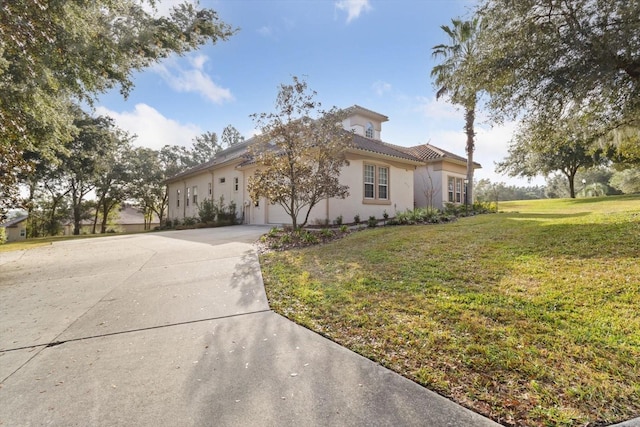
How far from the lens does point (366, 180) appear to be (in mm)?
14242

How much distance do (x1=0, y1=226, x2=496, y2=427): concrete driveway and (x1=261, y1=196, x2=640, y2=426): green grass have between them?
32 cm

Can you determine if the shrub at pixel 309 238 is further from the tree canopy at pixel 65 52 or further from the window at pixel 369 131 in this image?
the window at pixel 369 131

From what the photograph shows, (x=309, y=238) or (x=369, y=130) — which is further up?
(x=369, y=130)

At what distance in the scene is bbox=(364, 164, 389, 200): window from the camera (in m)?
14.3

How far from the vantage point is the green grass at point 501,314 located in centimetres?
213

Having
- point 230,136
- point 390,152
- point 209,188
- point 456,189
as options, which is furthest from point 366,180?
point 230,136

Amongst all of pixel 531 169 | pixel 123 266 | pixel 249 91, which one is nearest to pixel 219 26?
pixel 249 91

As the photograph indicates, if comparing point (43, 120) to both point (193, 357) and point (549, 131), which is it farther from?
point (549, 131)

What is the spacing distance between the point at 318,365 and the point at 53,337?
3.09 metres

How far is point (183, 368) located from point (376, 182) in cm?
1305

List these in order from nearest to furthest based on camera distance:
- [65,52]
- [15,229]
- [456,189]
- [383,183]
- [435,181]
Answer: [65,52], [383,183], [435,181], [456,189], [15,229]

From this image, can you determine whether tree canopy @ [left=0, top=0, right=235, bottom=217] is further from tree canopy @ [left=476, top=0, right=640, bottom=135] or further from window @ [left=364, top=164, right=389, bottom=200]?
window @ [left=364, top=164, right=389, bottom=200]

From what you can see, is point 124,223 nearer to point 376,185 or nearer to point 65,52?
point 376,185

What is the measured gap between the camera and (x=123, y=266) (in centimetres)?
682
